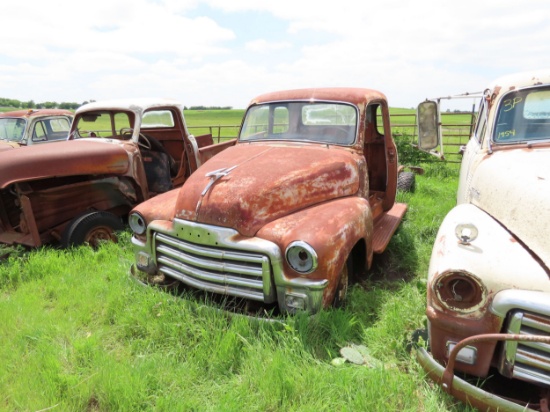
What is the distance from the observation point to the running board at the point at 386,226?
13.1 ft

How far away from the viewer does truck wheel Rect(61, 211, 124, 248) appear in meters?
4.78

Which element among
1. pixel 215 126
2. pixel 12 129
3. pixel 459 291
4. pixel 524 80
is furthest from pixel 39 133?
pixel 459 291

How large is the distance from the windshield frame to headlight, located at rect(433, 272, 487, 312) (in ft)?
7.13

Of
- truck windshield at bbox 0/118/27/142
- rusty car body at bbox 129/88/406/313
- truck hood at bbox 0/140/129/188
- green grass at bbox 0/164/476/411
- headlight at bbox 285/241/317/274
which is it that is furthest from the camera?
truck windshield at bbox 0/118/27/142

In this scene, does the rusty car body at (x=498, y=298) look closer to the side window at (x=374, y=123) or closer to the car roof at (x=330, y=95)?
the car roof at (x=330, y=95)

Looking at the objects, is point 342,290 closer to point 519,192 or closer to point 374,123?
point 519,192

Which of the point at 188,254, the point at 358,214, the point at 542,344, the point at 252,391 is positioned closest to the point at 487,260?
the point at 542,344

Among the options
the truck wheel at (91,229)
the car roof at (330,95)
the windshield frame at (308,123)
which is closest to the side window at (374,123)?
the car roof at (330,95)

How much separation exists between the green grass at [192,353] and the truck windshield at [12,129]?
6.48m

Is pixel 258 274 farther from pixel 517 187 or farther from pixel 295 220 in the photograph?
pixel 517 187

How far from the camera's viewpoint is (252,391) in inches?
95.0

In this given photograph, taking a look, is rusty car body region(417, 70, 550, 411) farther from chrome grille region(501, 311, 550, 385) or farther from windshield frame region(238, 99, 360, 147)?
windshield frame region(238, 99, 360, 147)

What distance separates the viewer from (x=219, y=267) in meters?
2.96

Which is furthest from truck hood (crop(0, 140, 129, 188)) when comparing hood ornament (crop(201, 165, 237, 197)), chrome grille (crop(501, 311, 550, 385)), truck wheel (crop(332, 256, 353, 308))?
chrome grille (crop(501, 311, 550, 385))
